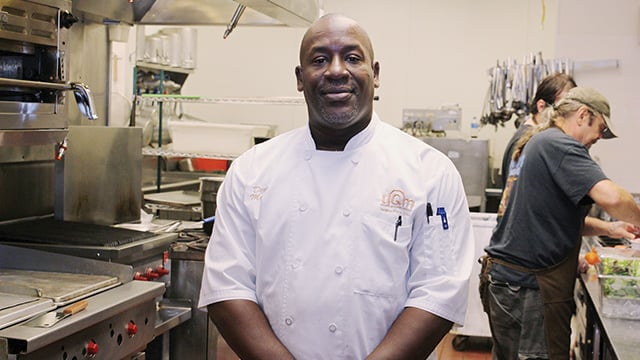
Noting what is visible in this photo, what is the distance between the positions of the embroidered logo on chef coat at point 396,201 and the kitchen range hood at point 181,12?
6.24ft

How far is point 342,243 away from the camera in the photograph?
172cm

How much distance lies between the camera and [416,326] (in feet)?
5.46

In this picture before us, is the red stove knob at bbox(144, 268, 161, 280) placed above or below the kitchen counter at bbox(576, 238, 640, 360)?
above

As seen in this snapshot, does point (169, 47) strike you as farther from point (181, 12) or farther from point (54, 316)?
point (54, 316)

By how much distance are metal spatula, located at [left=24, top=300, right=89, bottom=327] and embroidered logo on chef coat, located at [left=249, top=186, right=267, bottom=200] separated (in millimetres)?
677

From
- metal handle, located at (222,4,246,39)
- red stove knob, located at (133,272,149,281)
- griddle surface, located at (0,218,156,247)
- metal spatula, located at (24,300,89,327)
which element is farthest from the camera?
metal handle, located at (222,4,246,39)

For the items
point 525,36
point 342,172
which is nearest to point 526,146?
point 342,172

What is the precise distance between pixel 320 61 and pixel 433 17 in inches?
211

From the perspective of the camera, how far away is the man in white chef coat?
1699mm

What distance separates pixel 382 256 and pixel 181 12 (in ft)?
8.18

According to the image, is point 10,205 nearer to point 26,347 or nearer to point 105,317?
point 105,317

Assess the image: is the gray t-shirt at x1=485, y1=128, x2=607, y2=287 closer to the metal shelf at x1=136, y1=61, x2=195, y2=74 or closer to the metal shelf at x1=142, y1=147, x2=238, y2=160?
the metal shelf at x1=142, y1=147, x2=238, y2=160

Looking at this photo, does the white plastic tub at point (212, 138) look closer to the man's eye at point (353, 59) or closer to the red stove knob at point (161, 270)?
the red stove knob at point (161, 270)

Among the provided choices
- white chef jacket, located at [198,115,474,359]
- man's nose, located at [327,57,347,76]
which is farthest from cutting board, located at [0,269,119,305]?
man's nose, located at [327,57,347,76]
